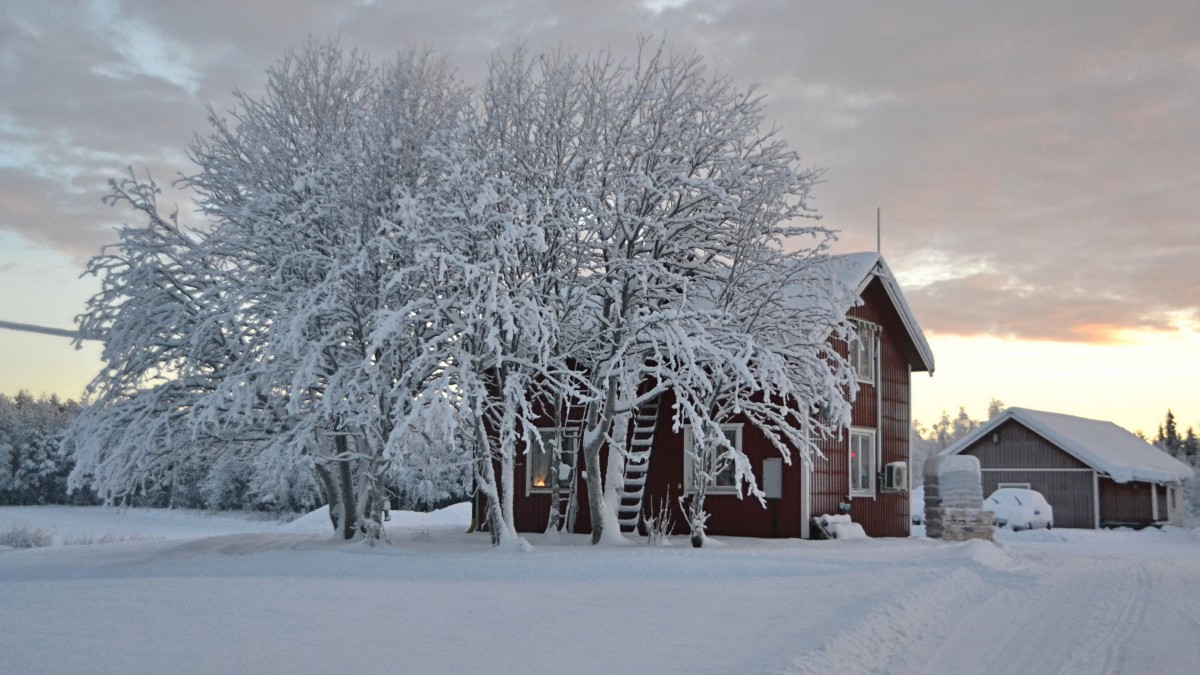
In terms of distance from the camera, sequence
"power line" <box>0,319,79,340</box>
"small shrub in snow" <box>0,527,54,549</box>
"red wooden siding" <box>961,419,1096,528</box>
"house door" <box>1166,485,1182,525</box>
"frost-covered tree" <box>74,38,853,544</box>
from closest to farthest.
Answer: "frost-covered tree" <box>74,38,853,544</box>, "power line" <box>0,319,79,340</box>, "small shrub in snow" <box>0,527,54,549</box>, "red wooden siding" <box>961,419,1096,528</box>, "house door" <box>1166,485,1182,525</box>

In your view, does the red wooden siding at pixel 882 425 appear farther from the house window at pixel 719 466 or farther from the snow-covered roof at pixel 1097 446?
the snow-covered roof at pixel 1097 446

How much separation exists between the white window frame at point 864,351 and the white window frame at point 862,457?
128 centimetres

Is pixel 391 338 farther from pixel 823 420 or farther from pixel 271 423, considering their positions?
pixel 823 420

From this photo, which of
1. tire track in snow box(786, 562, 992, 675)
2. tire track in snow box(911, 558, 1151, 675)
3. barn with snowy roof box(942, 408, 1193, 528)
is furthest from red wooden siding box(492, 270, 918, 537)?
barn with snowy roof box(942, 408, 1193, 528)

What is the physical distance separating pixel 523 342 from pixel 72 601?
911cm

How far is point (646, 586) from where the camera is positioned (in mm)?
12812

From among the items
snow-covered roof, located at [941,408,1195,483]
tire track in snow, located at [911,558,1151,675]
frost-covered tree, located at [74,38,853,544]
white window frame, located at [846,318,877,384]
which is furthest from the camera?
snow-covered roof, located at [941,408,1195,483]

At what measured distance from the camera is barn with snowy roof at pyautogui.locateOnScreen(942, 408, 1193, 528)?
38438 millimetres

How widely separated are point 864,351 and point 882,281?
6.02 ft

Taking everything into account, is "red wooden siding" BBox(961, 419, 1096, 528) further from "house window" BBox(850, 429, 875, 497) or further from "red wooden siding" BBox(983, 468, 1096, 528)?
"house window" BBox(850, 429, 875, 497)

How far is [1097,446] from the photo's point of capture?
131 feet

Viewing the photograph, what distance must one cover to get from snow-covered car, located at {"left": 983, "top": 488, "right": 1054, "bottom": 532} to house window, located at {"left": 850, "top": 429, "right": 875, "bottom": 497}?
9.75m

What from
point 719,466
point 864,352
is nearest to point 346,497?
point 719,466

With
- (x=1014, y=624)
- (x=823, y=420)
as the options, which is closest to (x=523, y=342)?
(x=823, y=420)
